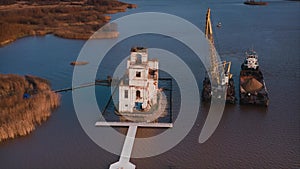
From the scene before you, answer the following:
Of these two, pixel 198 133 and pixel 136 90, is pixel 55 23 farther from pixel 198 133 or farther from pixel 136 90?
pixel 198 133

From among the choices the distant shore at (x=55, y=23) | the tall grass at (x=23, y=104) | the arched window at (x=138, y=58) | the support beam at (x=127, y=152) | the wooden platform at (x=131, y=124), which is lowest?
the support beam at (x=127, y=152)

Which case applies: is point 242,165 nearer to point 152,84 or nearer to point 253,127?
point 253,127

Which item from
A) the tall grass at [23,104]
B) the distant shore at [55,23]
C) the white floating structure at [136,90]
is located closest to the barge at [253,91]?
the white floating structure at [136,90]

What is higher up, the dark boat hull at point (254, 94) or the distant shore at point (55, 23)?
the distant shore at point (55, 23)

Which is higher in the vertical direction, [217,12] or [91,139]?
[217,12]

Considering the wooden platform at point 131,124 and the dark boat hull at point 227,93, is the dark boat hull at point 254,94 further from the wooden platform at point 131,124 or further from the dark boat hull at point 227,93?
the wooden platform at point 131,124

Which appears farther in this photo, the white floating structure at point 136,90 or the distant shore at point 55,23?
the distant shore at point 55,23

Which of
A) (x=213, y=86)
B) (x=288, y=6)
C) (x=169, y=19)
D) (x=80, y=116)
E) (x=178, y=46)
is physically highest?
(x=288, y=6)

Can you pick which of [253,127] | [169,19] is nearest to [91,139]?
[253,127]
